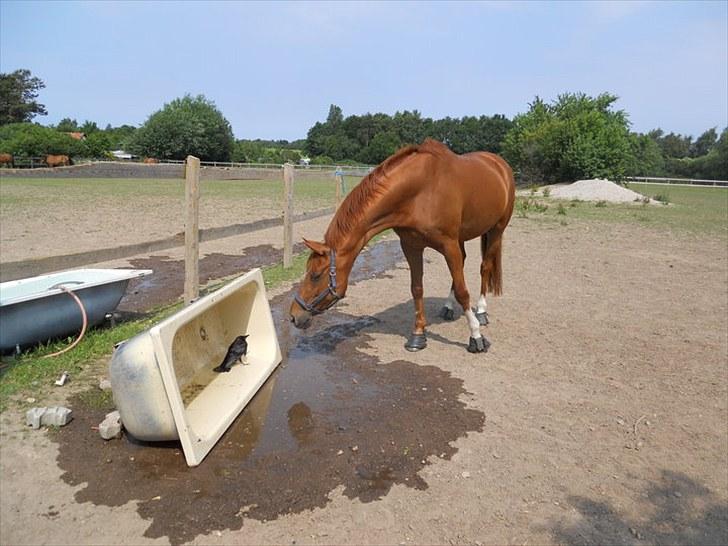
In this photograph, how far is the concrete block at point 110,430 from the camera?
3.01 m

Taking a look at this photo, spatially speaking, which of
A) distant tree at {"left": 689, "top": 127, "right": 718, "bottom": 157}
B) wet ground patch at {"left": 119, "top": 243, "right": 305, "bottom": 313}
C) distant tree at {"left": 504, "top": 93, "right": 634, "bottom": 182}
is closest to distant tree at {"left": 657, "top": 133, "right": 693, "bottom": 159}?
distant tree at {"left": 689, "top": 127, "right": 718, "bottom": 157}

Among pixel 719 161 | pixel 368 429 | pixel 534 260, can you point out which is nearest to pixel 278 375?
pixel 368 429

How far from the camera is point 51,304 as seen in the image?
4242mm

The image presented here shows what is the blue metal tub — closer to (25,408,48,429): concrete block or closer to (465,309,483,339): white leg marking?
(25,408,48,429): concrete block

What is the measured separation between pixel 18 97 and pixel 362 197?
66161 mm

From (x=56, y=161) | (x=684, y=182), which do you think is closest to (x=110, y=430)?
(x=56, y=161)

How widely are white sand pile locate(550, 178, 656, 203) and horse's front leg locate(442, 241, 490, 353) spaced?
2456cm

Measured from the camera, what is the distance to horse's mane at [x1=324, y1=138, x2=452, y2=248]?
13.3 ft

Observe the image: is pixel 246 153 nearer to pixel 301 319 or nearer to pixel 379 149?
pixel 379 149

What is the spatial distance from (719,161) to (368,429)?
73.3 metres

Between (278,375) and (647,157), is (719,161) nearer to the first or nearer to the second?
(647,157)

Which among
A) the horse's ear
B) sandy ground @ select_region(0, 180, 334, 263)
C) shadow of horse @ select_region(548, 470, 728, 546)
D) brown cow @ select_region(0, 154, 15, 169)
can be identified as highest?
brown cow @ select_region(0, 154, 15, 169)

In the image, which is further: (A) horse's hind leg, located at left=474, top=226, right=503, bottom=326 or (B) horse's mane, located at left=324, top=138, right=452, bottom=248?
(A) horse's hind leg, located at left=474, top=226, right=503, bottom=326

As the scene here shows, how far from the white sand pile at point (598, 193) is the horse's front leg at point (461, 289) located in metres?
24.6
